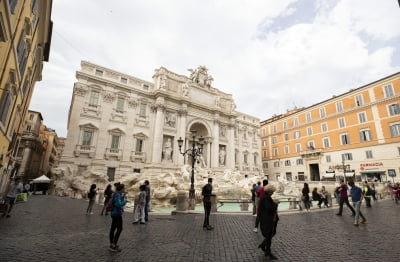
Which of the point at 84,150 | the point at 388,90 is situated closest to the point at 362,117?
the point at 388,90

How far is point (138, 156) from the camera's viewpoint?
2266 cm

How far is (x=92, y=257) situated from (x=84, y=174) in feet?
57.7

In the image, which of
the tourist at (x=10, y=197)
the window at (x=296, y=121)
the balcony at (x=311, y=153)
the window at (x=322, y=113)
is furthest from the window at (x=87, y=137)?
the window at (x=322, y=113)

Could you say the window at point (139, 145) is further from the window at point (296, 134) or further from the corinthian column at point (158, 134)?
the window at point (296, 134)

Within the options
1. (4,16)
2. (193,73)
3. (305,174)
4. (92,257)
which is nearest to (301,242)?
(92,257)

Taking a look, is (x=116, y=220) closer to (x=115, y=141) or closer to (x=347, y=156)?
(x=115, y=141)

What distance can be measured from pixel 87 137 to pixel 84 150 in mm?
1441

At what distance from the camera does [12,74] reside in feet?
27.8

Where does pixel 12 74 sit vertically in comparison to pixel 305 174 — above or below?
above


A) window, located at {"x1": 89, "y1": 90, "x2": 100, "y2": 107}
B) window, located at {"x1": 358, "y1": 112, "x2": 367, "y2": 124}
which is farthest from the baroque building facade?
window, located at {"x1": 358, "y1": 112, "x2": 367, "y2": 124}

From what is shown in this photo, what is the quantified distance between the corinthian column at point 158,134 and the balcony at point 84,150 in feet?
20.8

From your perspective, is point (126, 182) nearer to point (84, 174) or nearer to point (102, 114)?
point (84, 174)

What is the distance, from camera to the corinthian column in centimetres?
2277

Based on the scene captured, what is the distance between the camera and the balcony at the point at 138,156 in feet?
73.2
